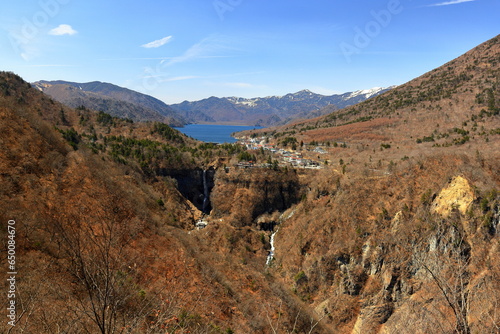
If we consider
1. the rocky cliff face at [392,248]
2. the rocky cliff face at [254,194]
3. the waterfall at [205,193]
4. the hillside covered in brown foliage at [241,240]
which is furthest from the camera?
the waterfall at [205,193]

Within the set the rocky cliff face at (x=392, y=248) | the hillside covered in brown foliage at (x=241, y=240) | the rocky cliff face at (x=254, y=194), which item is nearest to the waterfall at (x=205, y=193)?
the hillside covered in brown foliage at (x=241, y=240)

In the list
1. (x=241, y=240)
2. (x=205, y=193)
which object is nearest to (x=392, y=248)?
(x=241, y=240)

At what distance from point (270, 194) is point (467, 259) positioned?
116ft

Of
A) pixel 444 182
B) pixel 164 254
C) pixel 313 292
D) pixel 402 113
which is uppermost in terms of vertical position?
pixel 402 113

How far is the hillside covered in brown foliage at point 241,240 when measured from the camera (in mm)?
14836

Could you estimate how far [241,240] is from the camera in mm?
50062

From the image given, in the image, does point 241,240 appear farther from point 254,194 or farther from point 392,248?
point 392,248

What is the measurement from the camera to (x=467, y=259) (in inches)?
1202

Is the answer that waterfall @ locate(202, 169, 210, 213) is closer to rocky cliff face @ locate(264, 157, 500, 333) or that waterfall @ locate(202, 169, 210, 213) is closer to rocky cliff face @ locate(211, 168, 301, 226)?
rocky cliff face @ locate(211, 168, 301, 226)

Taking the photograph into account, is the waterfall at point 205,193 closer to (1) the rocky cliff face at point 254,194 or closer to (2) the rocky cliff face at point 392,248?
(1) the rocky cliff face at point 254,194

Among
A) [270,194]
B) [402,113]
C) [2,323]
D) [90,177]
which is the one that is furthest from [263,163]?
[402,113]

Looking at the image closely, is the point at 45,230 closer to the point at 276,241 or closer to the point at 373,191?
the point at 276,241

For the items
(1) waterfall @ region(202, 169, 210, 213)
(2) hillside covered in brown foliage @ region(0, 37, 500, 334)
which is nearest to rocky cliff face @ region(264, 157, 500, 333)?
(2) hillside covered in brown foliage @ region(0, 37, 500, 334)

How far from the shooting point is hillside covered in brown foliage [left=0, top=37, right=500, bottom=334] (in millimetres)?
14836
